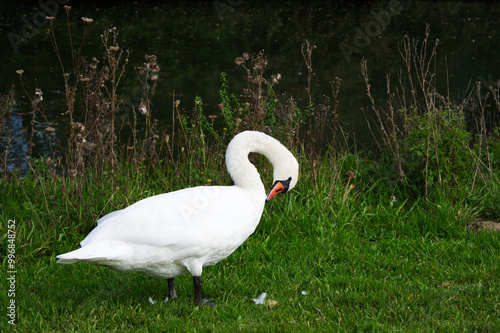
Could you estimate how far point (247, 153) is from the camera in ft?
13.3

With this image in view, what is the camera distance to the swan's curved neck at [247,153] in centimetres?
403

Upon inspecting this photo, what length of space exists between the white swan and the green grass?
1.33ft

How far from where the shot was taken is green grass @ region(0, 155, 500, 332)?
382 centimetres

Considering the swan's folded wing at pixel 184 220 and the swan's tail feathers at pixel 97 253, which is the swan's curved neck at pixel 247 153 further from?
the swan's tail feathers at pixel 97 253

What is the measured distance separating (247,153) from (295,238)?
1.37 m

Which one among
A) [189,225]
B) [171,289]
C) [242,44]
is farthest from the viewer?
[242,44]

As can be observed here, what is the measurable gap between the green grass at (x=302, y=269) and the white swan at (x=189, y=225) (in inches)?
16.0

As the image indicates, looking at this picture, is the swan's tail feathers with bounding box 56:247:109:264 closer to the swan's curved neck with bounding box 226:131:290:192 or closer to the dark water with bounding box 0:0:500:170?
the swan's curved neck with bounding box 226:131:290:192

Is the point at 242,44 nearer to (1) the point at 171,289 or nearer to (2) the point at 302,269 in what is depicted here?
(2) the point at 302,269

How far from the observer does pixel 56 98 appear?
1048 cm

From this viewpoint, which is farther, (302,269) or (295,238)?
(295,238)

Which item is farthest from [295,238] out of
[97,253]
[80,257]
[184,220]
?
[80,257]

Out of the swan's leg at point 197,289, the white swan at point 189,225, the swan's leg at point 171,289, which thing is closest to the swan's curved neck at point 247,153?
the white swan at point 189,225

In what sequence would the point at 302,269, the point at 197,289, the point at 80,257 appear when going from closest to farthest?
the point at 80,257, the point at 197,289, the point at 302,269
